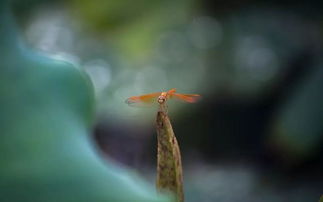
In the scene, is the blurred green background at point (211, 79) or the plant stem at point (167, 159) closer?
the plant stem at point (167, 159)

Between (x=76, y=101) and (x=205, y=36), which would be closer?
(x=76, y=101)

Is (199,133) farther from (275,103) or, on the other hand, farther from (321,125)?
(321,125)

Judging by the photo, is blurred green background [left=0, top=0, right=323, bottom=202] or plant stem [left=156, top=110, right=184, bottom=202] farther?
blurred green background [left=0, top=0, right=323, bottom=202]

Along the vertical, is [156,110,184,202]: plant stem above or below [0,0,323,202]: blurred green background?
below

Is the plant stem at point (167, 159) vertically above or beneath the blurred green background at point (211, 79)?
beneath

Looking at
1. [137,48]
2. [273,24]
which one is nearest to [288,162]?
[273,24]

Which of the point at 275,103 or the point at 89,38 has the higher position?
the point at 89,38

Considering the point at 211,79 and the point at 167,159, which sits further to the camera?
the point at 211,79

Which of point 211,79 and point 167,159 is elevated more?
point 211,79
